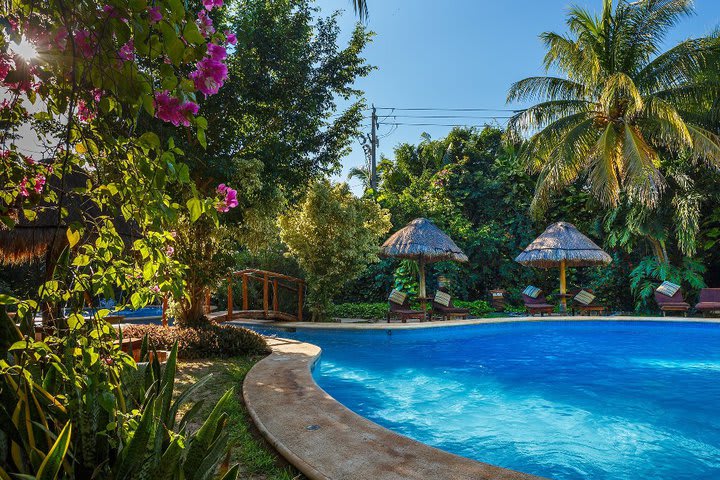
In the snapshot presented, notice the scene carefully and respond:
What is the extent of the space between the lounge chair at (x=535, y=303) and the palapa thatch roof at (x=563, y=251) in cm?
Result: 103

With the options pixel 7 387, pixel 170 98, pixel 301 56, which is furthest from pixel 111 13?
pixel 301 56

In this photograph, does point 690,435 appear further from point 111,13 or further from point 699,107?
point 699,107

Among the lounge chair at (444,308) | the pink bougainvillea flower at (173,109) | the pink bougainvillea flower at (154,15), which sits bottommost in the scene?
the lounge chair at (444,308)

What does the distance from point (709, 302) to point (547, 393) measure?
33.7 feet

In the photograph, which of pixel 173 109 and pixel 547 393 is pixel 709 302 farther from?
pixel 173 109

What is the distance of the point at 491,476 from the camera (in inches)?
A: 114

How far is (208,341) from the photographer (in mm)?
7445

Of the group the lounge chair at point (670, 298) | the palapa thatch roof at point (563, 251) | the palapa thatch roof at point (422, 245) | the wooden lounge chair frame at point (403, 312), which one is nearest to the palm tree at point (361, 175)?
the palapa thatch roof at point (422, 245)

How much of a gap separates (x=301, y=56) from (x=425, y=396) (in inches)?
291

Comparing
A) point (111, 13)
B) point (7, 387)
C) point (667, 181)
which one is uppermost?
point (667, 181)

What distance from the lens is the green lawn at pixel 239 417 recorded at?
3.11 metres

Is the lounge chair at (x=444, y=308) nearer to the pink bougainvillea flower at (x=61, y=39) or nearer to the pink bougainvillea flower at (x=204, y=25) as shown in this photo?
the pink bougainvillea flower at (x=204, y=25)

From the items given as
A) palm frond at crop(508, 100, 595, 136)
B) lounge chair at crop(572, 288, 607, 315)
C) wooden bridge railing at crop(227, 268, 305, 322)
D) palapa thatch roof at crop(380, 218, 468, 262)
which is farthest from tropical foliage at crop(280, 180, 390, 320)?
lounge chair at crop(572, 288, 607, 315)

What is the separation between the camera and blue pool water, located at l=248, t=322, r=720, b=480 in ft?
15.3
